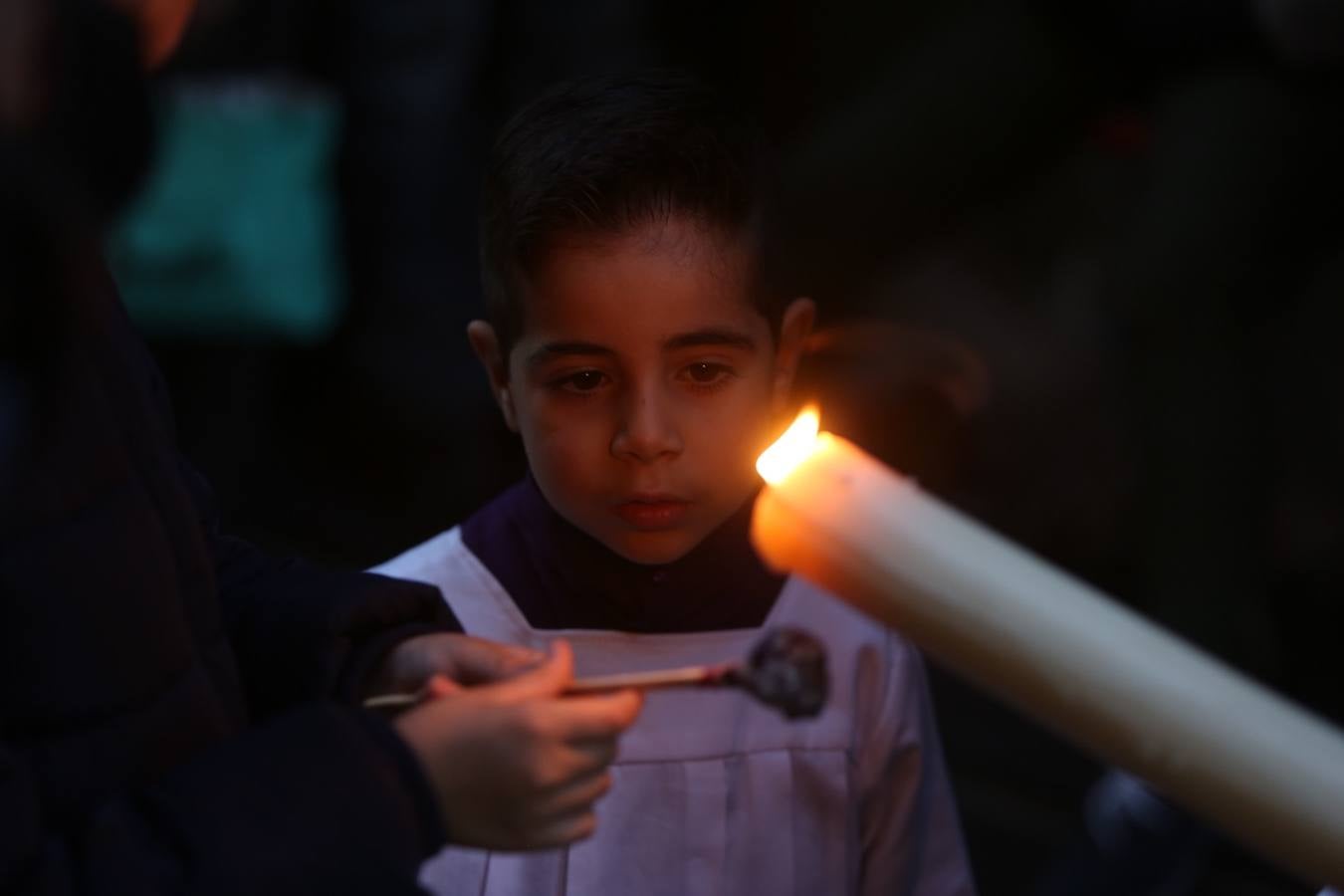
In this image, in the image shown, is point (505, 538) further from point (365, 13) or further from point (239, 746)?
point (365, 13)

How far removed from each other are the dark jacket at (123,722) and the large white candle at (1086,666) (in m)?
0.24

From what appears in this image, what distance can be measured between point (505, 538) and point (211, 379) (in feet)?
8.05

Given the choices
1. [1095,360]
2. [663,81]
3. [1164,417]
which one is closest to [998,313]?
[1095,360]

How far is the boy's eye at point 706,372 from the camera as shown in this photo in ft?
3.91

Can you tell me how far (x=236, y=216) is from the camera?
10.9ft

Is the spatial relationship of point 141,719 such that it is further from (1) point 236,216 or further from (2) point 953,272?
(2) point 953,272

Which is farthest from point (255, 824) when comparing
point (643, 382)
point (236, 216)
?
point (236, 216)

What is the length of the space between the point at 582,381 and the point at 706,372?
9cm

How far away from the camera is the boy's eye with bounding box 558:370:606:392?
3.86 ft

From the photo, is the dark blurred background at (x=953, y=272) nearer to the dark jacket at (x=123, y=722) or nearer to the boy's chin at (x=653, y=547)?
the boy's chin at (x=653, y=547)

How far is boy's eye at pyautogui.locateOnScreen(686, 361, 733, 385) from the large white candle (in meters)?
0.48

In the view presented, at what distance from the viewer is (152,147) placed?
7.95ft

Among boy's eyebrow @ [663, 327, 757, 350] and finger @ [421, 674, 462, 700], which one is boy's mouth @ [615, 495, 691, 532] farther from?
finger @ [421, 674, 462, 700]

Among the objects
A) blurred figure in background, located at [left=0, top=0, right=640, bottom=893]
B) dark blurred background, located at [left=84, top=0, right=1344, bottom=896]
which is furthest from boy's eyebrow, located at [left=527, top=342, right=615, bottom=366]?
dark blurred background, located at [left=84, top=0, right=1344, bottom=896]
